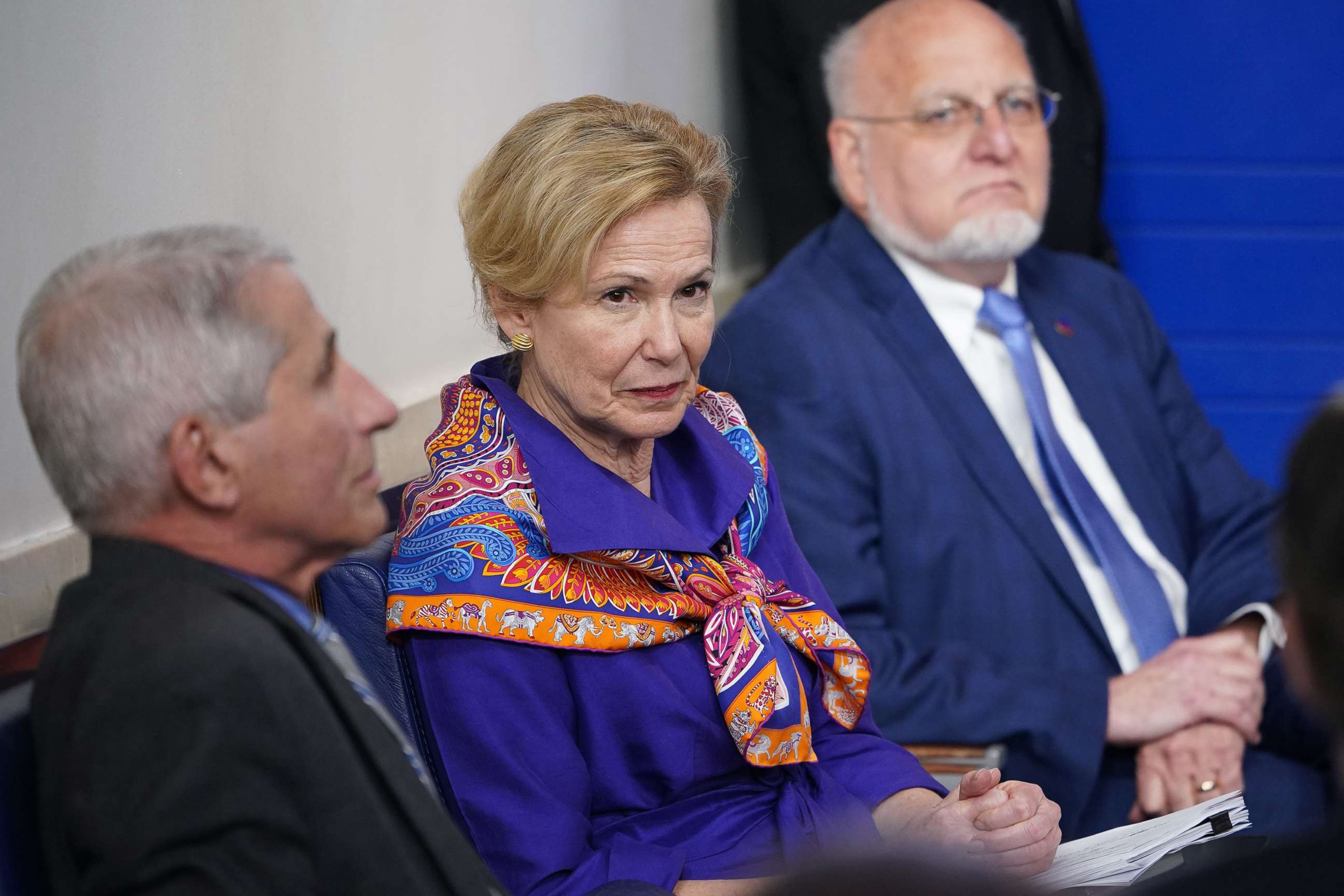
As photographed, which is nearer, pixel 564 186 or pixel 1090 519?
pixel 564 186

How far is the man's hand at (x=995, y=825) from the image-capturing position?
1652 mm

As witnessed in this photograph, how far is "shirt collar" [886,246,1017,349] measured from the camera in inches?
104

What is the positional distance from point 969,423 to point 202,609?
5.51 feet

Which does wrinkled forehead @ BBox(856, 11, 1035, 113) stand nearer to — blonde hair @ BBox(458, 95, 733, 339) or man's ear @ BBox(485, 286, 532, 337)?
blonde hair @ BBox(458, 95, 733, 339)

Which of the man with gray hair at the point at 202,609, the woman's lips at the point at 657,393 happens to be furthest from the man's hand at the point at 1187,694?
the man with gray hair at the point at 202,609

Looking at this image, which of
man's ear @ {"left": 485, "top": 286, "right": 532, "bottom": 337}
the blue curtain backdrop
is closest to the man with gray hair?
man's ear @ {"left": 485, "top": 286, "right": 532, "bottom": 337}

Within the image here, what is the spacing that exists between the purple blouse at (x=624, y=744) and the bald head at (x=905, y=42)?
117cm

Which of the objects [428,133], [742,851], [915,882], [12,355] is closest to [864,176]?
[428,133]

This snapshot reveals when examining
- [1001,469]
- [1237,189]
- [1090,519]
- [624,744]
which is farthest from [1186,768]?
[1237,189]

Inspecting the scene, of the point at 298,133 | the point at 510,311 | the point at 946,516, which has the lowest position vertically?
the point at 946,516

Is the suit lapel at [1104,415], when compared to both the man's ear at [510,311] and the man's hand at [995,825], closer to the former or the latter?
the man's hand at [995,825]

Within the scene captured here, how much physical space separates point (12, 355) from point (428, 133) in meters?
1.04

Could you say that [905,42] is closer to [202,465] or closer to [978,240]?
[978,240]

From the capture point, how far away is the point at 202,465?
111 cm
